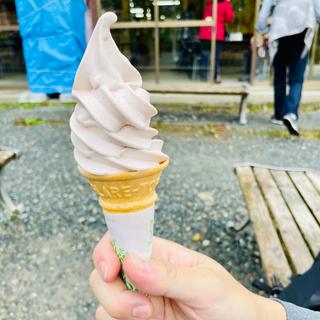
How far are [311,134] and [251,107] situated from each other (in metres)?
1.72

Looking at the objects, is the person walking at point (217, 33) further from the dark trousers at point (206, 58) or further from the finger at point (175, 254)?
the finger at point (175, 254)

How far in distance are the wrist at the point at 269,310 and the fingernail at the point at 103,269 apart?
1.52 feet

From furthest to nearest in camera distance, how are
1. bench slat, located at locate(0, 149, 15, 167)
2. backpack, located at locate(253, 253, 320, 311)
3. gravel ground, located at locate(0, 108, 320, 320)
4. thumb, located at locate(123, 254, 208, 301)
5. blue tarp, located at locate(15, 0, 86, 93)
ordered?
blue tarp, located at locate(15, 0, 86, 93) → bench slat, located at locate(0, 149, 15, 167) → gravel ground, located at locate(0, 108, 320, 320) → backpack, located at locate(253, 253, 320, 311) → thumb, located at locate(123, 254, 208, 301)

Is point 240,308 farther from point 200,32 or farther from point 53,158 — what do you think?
point 200,32

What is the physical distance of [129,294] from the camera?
108cm

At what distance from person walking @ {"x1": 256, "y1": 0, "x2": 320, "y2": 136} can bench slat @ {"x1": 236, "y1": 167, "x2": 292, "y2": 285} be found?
288 cm

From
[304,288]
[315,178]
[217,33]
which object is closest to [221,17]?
[217,33]

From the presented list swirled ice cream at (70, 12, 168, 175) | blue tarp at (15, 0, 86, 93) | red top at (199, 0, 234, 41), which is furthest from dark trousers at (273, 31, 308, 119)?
swirled ice cream at (70, 12, 168, 175)

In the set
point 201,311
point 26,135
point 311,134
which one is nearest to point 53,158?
point 26,135

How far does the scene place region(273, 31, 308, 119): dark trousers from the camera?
5.23 metres

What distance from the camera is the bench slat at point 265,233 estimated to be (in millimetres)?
1946

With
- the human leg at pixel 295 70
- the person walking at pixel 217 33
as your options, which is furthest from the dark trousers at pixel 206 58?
the human leg at pixel 295 70

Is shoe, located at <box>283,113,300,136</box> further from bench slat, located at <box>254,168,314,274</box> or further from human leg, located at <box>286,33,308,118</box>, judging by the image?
bench slat, located at <box>254,168,314,274</box>

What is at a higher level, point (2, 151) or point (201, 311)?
point (201, 311)
